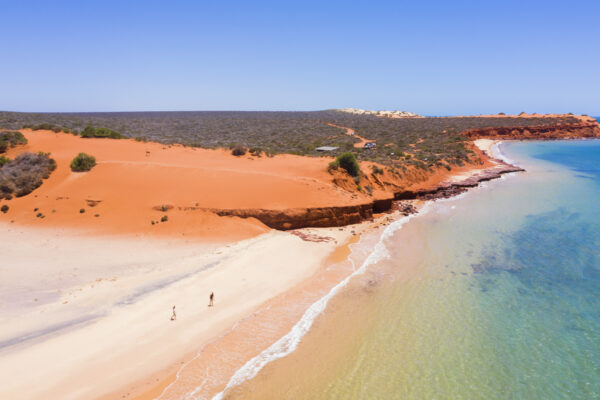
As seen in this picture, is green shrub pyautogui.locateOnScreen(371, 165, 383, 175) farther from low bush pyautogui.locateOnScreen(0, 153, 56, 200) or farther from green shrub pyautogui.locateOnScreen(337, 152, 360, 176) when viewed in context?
low bush pyautogui.locateOnScreen(0, 153, 56, 200)

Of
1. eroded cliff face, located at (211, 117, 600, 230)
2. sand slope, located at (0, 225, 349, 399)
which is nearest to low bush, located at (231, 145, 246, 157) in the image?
eroded cliff face, located at (211, 117, 600, 230)

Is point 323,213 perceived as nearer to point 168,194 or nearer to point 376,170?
point 376,170

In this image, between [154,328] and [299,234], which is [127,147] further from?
[154,328]

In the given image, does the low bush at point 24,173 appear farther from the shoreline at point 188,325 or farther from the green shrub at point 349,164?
the green shrub at point 349,164

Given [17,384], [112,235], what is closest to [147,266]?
[112,235]

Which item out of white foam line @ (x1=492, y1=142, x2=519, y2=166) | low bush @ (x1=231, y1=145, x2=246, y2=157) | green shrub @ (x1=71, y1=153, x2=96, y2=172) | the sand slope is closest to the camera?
the sand slope

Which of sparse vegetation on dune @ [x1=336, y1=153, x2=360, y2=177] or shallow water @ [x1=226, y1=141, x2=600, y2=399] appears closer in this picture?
shallow water @ [x1=226, y1=141, x2=600, y2=399]

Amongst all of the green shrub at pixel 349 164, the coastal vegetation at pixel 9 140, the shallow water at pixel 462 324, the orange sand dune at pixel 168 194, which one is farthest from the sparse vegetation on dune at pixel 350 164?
the coastal vegetation at pixel 9 140
